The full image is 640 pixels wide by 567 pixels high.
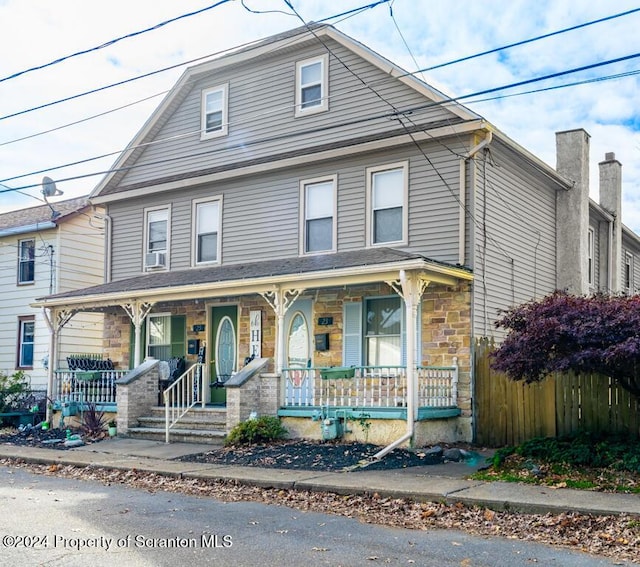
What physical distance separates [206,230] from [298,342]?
13.2 feet

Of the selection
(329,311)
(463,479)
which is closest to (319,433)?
(329,311)

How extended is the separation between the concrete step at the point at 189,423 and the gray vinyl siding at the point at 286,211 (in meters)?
3.92

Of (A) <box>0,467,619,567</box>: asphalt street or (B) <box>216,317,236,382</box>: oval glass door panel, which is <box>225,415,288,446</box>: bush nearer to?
(B) <box>216,317,236,382</box>: oval glass door panel

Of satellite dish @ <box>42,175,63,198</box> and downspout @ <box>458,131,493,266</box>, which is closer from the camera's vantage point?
downspout @ <box>458,131,493,266</box>

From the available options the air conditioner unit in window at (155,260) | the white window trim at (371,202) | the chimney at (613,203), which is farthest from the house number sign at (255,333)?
the chimney at (613,203)

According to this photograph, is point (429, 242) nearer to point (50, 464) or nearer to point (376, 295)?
point (376, 295)

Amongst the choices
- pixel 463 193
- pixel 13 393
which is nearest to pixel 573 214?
pixel 463 193

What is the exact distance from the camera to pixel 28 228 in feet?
74.0

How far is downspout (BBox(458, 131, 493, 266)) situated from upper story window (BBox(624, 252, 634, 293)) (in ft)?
37.4

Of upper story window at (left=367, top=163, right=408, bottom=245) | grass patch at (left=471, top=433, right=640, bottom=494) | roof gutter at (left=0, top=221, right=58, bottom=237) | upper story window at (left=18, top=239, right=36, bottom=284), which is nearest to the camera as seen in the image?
grass patch at (left=471, top=433, right=640, bottom=494)

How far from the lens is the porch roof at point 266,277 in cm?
1345

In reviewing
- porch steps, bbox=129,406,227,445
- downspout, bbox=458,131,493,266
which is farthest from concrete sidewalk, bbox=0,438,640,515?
downspout, bbox=458,131,493,266

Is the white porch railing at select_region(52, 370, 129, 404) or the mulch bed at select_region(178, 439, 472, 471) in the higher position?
the white porch railing at select_region(52, 370, 129, 404)

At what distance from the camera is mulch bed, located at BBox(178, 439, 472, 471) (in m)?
11.7
